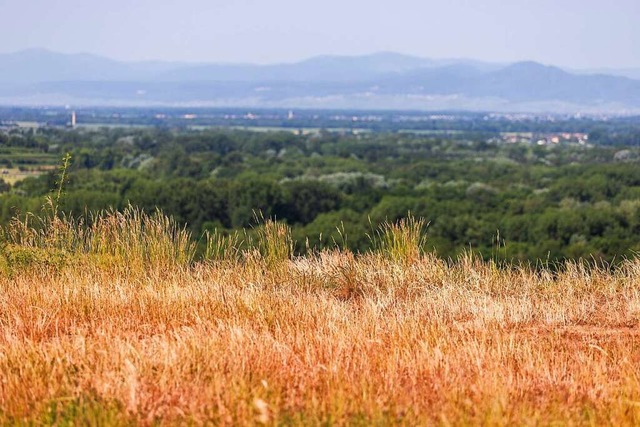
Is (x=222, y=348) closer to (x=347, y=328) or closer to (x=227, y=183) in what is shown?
(x=347, y=328)

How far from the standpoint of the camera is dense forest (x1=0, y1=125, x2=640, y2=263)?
144 feet

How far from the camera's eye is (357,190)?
79.7 m

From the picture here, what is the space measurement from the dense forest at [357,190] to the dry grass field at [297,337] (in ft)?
31.0

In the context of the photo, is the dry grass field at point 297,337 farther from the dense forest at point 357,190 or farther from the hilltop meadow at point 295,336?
the dense forest at point 357,190

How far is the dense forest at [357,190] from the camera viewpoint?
4383 cm

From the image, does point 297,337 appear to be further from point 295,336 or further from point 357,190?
point 357,190

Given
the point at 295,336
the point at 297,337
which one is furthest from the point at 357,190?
the point at 297,337

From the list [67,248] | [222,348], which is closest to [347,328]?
[222,348]

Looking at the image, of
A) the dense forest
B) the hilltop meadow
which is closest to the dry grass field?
the hilltop meadow

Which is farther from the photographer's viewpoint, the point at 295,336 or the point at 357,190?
the point at 357,190

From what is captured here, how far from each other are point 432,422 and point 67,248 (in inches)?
221

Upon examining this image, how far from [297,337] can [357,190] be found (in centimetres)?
7400

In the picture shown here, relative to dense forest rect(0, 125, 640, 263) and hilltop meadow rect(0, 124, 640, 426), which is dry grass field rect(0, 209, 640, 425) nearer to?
hilltop meadow rect(0, 124, 640, 426)

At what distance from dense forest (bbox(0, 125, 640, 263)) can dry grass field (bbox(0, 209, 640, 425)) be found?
945cm
